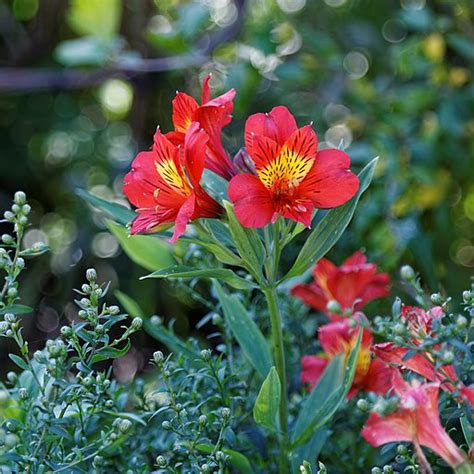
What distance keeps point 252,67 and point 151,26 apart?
22.1 inches

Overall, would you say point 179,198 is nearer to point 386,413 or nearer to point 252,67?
point 386,413

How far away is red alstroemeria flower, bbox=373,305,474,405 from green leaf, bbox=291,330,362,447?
0.04 meters

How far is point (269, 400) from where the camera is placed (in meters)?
0.55

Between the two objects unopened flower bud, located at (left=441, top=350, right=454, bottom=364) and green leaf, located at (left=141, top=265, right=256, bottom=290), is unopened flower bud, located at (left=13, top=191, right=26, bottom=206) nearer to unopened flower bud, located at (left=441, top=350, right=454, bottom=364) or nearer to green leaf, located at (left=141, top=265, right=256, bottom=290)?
green leaf, located at (left=141, top=265, right=256, bottom=290)

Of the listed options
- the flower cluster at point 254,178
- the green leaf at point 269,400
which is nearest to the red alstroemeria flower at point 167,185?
the flower cluster at point 254,178

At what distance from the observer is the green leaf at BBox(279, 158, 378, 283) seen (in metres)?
0.58

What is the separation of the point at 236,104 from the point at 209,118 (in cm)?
66

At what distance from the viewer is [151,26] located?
1.73 m

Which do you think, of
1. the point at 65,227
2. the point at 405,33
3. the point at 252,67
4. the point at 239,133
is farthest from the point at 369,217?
the point at 65,227

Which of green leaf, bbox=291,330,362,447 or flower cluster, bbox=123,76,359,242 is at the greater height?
flower cluster, bbox=123,76,359,242

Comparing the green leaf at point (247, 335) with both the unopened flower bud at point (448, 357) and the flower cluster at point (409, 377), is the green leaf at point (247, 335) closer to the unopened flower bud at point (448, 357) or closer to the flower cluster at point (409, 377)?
the flower cluster at point (409, 377)

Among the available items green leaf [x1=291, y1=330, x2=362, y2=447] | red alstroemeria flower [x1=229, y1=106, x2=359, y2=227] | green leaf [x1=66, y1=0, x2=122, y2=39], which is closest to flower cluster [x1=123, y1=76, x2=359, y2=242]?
red alstroemeria flower [x1=229, y1=106, x2=359, y2=227]

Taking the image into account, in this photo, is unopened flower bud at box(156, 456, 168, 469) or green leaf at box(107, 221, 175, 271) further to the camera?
green leaf at box(107, 221, 175, 271)

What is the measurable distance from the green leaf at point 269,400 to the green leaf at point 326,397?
0.03 meters
